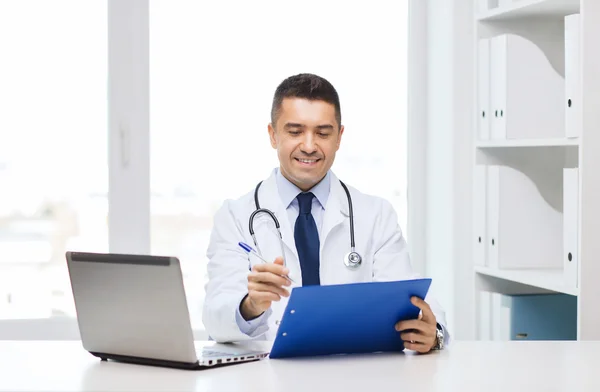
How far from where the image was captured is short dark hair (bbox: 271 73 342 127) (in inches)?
90.9

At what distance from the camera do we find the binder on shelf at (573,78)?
2363mm

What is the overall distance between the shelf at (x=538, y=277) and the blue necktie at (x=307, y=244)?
0.70 m

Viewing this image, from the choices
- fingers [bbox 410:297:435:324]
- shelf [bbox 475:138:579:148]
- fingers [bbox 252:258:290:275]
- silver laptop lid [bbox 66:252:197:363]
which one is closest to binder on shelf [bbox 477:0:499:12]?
shelf [bbox 475:138:579:148]

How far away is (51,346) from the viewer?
76.1 inches

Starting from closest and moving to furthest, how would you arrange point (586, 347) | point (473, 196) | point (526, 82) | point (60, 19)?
1. point (586, 347)
2. point (526, 82)
3. point (473, 196)
4. point (60, 19)

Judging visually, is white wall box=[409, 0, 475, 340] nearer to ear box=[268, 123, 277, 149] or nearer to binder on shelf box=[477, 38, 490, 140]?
binder on shelf box=[477, 38, 490, 140]

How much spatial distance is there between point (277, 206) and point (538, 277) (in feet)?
2.79

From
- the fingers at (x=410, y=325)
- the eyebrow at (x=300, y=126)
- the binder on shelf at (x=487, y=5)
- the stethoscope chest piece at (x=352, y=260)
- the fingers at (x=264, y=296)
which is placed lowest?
the fingers at (x=410, y=325)

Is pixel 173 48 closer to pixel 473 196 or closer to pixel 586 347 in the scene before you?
pixel 473 196

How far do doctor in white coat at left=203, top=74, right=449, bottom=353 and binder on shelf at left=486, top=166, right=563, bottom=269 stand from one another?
23.3 inches

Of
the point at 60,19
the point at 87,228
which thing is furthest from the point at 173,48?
the point at 87,228

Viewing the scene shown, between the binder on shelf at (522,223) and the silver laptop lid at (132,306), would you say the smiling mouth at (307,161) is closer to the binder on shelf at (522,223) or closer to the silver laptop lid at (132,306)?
the silver laptop lid at (132,306)

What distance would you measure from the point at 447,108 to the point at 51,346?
6.16 feet

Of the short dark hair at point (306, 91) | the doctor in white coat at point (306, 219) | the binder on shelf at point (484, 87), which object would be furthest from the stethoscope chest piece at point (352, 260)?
the binder on shelf at point (484, 87)
